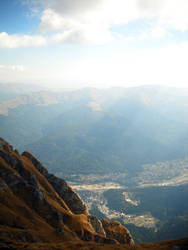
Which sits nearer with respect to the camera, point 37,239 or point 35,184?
point 37,239

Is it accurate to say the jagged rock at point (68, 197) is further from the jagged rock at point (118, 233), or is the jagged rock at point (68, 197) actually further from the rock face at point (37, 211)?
the jagged rock at point (118, 233)

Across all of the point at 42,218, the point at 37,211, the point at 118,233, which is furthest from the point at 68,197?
the point at 118,233

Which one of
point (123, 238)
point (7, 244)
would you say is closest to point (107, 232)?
point (123, 238)

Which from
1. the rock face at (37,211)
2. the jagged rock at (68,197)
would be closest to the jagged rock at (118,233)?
the rock face at (37,211)

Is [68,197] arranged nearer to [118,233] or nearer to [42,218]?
[42,218]

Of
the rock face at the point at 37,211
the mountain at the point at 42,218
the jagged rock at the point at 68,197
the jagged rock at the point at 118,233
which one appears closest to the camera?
the mountain at the point at 42,218

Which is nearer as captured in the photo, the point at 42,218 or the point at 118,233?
the point at 42,218

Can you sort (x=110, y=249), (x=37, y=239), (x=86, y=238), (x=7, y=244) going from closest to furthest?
(x=7, y=244), (x=37, y=239), (x=110, y=249), (x=86, y=238)

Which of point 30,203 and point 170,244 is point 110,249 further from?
point 30,203
